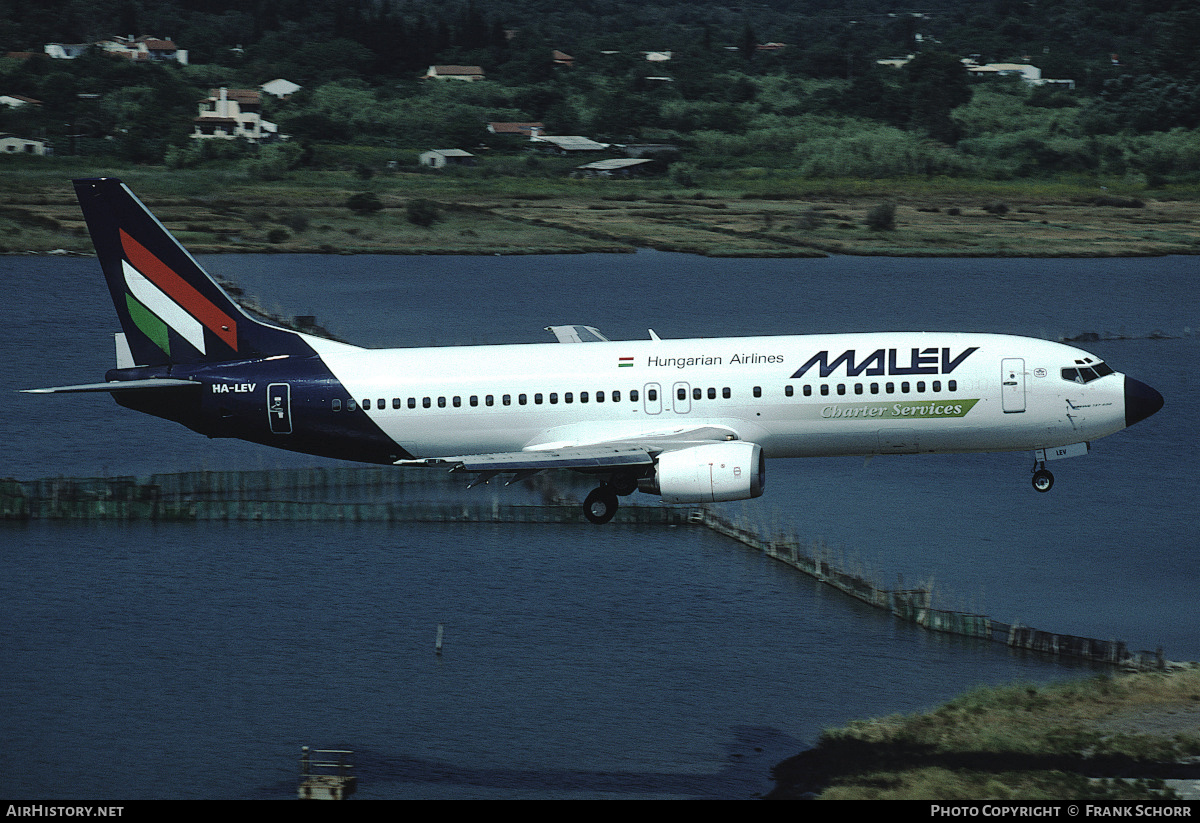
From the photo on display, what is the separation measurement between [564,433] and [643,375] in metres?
4.47

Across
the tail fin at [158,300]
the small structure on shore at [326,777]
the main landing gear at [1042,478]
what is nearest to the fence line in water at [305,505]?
the main landing gear at [1042,478]

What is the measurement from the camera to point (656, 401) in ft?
233

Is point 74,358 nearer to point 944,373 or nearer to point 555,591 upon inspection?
point 555,591

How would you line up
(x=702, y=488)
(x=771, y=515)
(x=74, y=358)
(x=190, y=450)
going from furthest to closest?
(x=74, y=358)
(x=190, y=450)
(x=771, y=515)
(x=702, y=488)

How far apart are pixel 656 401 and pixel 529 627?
A: 1301 inches

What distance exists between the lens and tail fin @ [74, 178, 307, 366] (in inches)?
2975

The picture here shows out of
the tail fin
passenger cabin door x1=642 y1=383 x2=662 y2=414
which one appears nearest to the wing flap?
passenger cabin door x1=642 y1=383 x2=662 y2=414

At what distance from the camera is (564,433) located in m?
71.6

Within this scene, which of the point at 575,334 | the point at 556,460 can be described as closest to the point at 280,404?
the point at 556,460

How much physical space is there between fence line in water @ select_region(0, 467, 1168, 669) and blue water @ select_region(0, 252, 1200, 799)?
1458mm

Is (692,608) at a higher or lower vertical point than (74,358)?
lower

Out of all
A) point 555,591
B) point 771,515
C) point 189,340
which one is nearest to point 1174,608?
point 771,515

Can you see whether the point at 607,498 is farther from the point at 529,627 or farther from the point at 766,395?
the point at 529,627
